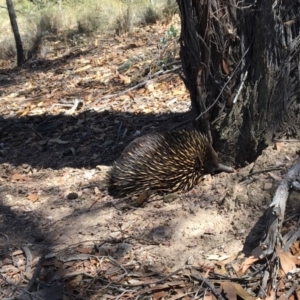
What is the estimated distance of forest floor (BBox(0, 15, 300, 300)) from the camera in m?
3.83

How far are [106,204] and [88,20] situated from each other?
24.4 feet

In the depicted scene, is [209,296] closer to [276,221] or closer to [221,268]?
[221,268]

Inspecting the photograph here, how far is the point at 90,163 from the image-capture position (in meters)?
5.93

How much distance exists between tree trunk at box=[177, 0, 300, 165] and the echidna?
0.32 metres

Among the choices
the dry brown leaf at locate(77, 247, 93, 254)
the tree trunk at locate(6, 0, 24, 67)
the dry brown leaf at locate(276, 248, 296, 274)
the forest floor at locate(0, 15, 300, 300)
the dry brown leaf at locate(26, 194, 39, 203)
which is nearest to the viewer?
the dry brown leaf at locate(276, 248, 296, 274)

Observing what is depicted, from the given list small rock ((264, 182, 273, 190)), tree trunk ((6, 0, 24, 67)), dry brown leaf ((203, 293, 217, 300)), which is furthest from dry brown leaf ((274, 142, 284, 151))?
tree trunk ((6, 0, 24, 67))

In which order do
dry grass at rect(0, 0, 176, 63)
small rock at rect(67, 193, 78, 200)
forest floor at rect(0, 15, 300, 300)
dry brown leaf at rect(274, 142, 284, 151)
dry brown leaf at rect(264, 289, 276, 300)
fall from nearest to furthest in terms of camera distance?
dry brown leaf at rect(264, 289, 276, 300), forest floor at rect(0, 15, 300, 300), dry brown leaf at rect(274, 142, 284, 151), small rock at rect(67, 193, 78, 200), dry grass at rect(0, 0, 176, 63)

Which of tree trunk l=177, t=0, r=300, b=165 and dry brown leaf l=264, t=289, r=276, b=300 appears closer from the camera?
dry brown leaf l=264, t=289, r=276, b=300

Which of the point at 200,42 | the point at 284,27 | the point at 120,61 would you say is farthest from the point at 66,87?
the point at 284,27

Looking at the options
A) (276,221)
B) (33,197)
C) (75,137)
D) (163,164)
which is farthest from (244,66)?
(75,137)

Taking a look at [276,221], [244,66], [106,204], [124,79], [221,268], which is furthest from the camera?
[124,79]

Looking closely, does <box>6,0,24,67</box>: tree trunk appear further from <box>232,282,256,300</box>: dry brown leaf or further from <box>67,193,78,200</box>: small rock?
<box>232,282,256,300</box>: dry brown leaf

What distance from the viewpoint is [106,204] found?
4.95m

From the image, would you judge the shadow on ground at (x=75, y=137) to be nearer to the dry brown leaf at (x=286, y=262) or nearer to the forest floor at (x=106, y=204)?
the forest floor at (x=106, y=204)
